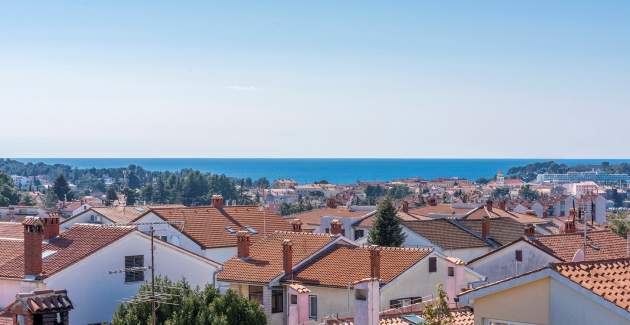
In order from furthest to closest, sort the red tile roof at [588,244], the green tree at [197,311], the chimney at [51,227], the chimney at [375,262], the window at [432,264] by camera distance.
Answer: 1. the red tile roof at [588,244]
2. the chimney at [51,227]
3. the window at [432,264]
4. the chimney at [375,262]
5. the green tree at [197,311]

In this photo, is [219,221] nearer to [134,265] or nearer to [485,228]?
[485,228]

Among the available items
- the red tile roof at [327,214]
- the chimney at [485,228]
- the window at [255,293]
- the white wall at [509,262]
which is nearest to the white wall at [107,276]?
the window at [255,293]

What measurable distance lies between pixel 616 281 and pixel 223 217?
35.2m

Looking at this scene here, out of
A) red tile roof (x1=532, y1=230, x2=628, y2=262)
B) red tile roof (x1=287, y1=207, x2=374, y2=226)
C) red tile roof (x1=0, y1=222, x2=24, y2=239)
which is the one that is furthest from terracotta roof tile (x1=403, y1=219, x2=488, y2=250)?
red tile roof (x1=287, y1=207, x2=374, y2=226)

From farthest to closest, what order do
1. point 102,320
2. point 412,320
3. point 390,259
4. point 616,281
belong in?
point 390,259
point 102,320
point 412,320
point 616,281

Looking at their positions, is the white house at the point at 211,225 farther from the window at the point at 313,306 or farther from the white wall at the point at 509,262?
the white wall at the point at 509,262

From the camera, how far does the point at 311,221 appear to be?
250ft

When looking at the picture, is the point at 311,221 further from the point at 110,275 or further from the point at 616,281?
the point at 616,281

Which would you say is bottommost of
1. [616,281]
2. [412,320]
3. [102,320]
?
[102,320]

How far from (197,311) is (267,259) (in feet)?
28.7

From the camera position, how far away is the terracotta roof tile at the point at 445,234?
157 ft

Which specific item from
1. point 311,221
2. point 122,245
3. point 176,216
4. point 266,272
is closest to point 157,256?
point 122,245

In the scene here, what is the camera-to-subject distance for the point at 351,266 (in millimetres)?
34844

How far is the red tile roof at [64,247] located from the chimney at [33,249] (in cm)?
30
